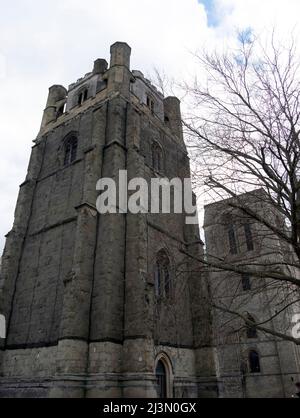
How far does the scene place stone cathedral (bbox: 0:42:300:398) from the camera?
10484 mm

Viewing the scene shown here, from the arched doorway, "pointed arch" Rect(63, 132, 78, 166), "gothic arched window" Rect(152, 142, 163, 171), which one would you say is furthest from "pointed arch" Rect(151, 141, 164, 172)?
the arched doorway

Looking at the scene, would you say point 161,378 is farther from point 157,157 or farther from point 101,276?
point 157,157

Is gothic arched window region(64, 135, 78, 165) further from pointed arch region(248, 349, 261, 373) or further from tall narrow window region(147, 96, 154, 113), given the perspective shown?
pointed arch region(248, 349, 261, 373)

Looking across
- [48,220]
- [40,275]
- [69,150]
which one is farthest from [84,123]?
[40,275]

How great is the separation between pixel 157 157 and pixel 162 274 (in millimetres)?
7356

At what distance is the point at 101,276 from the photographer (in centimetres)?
1203

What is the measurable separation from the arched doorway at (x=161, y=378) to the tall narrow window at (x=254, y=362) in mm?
10960

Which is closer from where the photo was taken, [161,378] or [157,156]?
[161,378]

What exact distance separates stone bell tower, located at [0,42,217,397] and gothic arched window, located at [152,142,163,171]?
86 millimetres

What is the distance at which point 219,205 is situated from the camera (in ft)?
24.6

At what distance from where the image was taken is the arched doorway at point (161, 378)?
40.4ft
